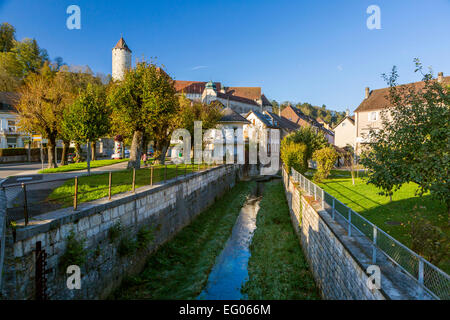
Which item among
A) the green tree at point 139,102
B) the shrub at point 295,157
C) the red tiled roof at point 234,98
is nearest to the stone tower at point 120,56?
the red tiled roof at point 234,98

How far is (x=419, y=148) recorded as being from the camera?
8000mm

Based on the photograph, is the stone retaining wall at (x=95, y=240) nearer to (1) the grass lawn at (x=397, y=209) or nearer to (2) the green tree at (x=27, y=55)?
(1) the grass lawn at (x=397, y=209)

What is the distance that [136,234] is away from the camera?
10.4 m

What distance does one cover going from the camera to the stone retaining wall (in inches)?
218

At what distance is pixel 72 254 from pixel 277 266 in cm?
754

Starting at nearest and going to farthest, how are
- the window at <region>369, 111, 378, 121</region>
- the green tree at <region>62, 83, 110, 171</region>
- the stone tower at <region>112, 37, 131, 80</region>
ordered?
the green tree at <region>62, 83, 110, 171</region> → the window at <region>369, 111, 378, 121</region> → the stone tower at <region>112, 37, 131, 80</region>

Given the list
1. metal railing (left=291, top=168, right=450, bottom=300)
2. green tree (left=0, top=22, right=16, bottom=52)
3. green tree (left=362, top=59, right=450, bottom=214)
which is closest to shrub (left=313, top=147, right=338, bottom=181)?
green tree (left=362, top=59, right=450, bottom=214)

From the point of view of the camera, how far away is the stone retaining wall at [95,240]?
5.54m

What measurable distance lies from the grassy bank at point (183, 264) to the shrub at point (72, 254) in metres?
2.33

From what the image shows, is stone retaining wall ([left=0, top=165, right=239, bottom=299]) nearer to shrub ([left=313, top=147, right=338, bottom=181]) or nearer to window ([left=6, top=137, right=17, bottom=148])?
shrub ([left=313, top=147, right=338, bottom=181])

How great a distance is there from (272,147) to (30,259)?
50676 millimetres

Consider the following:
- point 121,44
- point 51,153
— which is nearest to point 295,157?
point 51,153

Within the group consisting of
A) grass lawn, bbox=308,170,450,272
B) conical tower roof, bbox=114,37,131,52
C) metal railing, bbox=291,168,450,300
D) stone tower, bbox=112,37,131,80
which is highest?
conical tower roof, bbox=114,37,131,52

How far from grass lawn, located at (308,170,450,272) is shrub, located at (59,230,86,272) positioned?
29.1ft
